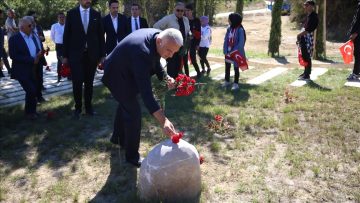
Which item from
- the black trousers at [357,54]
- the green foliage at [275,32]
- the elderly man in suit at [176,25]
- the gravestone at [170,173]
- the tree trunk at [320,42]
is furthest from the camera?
the green foliage at [275,32]

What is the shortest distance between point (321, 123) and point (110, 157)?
11.7ft

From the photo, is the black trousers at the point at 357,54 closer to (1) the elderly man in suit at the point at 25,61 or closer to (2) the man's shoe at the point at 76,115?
(2) the man's shoe at the point at 76,115

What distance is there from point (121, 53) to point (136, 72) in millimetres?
398

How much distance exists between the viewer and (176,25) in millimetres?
8398

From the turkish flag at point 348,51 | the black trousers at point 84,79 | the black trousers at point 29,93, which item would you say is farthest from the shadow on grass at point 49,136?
the turkish flag at point 348,51

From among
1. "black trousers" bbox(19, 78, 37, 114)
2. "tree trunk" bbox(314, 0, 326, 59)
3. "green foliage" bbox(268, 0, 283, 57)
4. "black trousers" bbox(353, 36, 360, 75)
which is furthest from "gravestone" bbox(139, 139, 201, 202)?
"green foliage" bbox(268, 0, 283, 57)

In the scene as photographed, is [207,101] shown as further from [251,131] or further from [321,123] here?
[321,123]

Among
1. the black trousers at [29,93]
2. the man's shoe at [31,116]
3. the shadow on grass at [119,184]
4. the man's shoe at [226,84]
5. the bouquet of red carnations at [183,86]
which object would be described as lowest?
the shadow on grass at [119,184]

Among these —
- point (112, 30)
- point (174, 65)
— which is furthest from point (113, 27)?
point (174, 65)

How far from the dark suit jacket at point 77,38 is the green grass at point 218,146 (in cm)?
112

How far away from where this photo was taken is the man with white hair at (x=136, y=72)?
3.96 metres

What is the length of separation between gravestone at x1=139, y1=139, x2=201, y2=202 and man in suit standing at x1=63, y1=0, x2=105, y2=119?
3.19m

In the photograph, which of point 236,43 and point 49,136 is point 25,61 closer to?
point 49,136

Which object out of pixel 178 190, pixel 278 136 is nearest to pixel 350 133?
pixel 278 136
